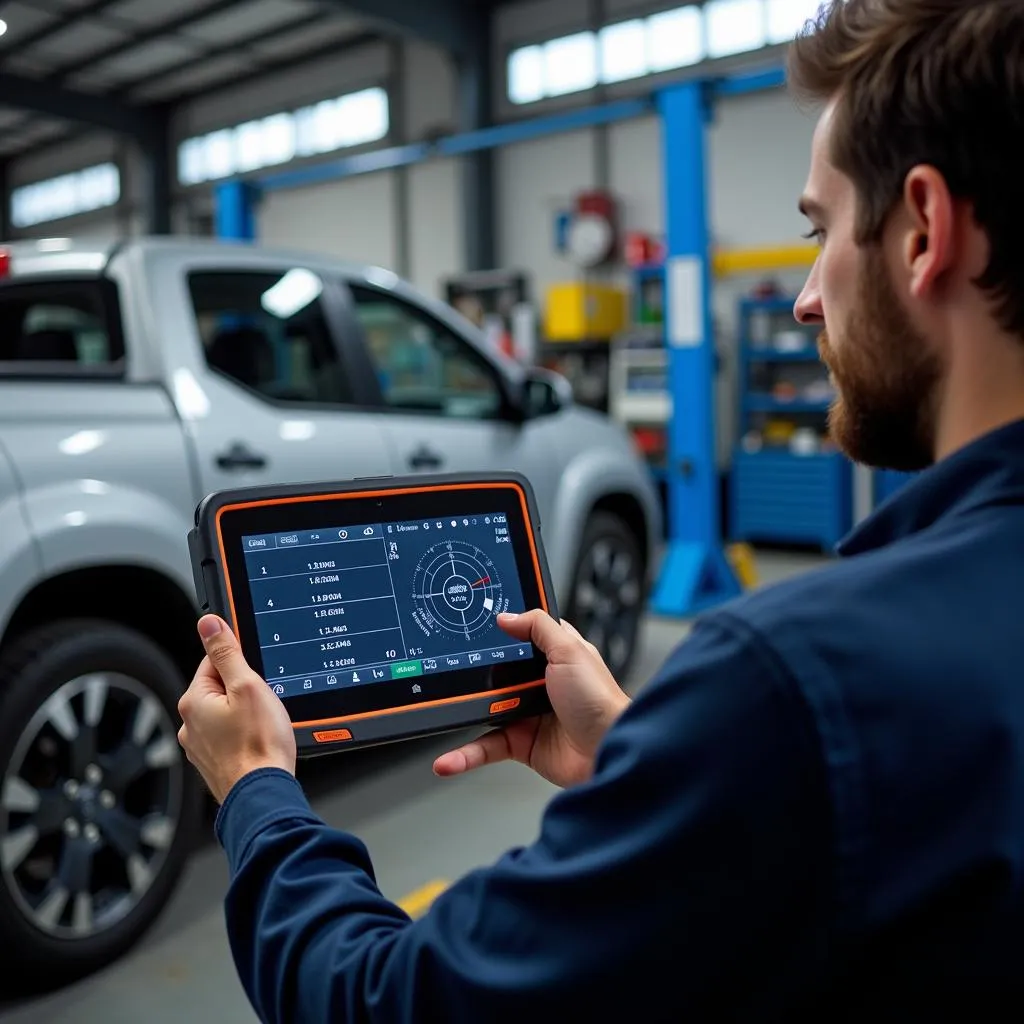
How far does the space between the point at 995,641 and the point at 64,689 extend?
6.00 feet

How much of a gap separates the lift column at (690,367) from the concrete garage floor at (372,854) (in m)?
2.11

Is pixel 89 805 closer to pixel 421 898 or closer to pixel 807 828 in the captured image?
pixel 421 898

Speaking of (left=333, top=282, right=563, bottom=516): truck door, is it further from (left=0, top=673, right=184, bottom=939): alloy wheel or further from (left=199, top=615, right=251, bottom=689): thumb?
(left=199, top=615, right=251, bottom=689): thumb

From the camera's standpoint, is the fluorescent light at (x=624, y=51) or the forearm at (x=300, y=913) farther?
the fluorescent light at (x=624, y=51)

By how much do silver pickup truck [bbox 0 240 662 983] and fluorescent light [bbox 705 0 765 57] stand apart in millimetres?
6205

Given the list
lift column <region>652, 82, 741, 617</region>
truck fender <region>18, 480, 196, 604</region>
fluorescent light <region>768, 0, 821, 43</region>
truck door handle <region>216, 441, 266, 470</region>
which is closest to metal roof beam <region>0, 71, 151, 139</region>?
fluorescent light <region>768, 0, 821, 43</region>

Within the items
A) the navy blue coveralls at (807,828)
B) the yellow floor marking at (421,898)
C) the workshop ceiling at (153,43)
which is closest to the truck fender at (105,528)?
the yellow floor marking at (421,898)

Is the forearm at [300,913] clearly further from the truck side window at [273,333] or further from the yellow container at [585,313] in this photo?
the yellow container at [585,313]

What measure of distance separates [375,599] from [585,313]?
7817mm

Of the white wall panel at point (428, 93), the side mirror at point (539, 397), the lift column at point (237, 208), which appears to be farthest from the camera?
the white wall panel at point (428, 93)

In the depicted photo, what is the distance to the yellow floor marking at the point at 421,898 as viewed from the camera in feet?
7.86

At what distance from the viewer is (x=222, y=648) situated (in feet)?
3.17

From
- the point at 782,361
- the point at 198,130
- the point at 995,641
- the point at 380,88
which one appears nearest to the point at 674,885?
the point at 995,641

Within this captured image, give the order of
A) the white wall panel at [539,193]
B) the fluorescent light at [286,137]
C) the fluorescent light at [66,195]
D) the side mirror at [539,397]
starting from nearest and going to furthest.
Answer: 1. the side mirror at [539,397]
2. the white wall panel at [539,193]
3. the fluorescent light at [286,137]
4. the fluorescent light at [66,195]
